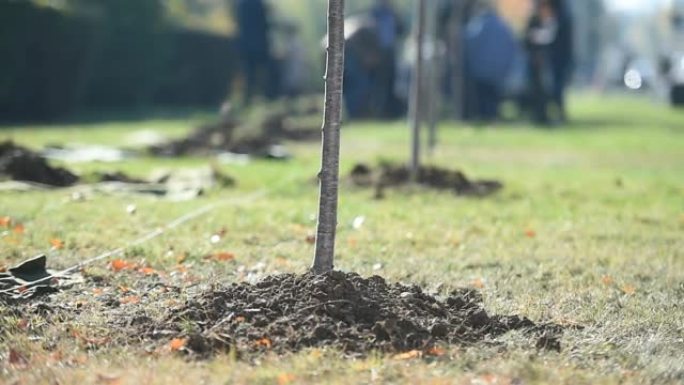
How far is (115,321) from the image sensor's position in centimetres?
600

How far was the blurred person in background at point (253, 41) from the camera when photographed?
104 feet

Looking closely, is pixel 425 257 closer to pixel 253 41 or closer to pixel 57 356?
pixel 57 356

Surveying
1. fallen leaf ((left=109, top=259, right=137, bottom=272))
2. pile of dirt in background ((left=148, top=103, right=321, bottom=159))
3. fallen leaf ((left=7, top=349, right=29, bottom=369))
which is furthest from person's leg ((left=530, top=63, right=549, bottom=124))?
fallen leaf ((left=7, top=349, right=29, bottom=369))

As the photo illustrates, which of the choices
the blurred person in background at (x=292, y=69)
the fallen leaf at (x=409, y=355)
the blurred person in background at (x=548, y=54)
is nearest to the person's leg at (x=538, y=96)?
the blurred person in background at (x=548, y=54)

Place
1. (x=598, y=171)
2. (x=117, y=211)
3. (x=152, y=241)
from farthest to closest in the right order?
(x=598, y=171) < (x=117, y=211) < (x=152, y=241)

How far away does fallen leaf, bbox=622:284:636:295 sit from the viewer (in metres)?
7.20

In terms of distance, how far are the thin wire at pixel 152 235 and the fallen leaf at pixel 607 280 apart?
10.2ft

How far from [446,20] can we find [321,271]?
950 inches

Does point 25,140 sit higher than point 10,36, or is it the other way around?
point 10,36

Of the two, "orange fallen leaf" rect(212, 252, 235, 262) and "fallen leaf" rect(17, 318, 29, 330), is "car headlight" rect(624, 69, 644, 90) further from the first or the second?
"fallen leaf" rect(17, 318, 29, 330)

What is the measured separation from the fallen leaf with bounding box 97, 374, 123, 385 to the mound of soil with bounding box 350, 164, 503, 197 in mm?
7392

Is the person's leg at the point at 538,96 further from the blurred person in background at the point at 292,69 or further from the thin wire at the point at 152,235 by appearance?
the thin wire at the point at 152,235

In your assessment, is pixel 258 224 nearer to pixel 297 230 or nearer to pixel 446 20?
pixel 297 230

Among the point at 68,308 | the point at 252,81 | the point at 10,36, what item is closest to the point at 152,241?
the point at 68,308
